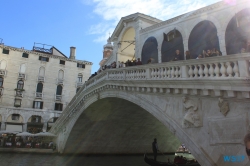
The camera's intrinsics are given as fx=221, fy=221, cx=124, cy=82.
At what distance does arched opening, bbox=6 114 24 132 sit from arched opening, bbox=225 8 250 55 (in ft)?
76.9

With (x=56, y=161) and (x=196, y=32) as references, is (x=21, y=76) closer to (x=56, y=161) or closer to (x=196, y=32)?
(x=56, y=161)

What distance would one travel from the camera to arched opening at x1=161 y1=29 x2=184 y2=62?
1007 centimetres

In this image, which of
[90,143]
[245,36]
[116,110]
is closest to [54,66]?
[90,143]

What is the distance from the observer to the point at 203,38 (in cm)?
901

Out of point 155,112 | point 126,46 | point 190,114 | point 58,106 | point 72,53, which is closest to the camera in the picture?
point 190,114

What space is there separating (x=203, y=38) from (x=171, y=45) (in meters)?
1.76

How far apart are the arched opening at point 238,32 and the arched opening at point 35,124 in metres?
23.1

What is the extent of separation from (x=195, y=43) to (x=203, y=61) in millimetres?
3802

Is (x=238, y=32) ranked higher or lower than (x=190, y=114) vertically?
higher

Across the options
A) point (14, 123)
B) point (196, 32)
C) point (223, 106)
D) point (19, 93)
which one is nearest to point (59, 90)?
point (19, 93)

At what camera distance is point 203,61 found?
5.74 metres

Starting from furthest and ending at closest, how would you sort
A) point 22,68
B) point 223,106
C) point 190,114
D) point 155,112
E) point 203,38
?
1. point 22,68
2. point 203,38
3. point 155,112
4. point 190,114
5. point 223,106

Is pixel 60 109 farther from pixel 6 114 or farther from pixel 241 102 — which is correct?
pixel 241 102

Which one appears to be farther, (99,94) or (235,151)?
(99,94)
